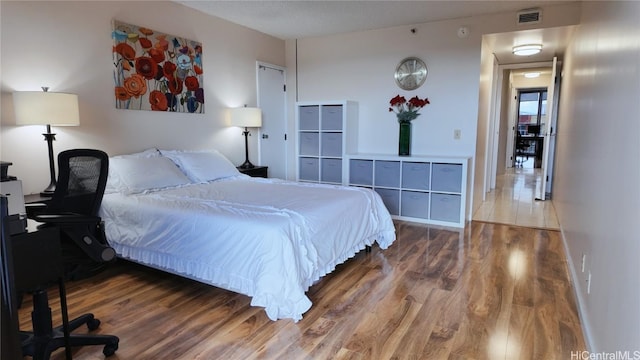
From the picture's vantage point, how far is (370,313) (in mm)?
2379

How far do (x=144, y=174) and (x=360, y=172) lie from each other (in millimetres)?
2624

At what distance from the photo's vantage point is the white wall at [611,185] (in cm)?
136

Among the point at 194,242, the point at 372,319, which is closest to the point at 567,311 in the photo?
the point at 372,319

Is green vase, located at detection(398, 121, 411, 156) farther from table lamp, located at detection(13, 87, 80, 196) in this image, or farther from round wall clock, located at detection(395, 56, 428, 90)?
table lamp, located at detection(13, 87, 80, 196)

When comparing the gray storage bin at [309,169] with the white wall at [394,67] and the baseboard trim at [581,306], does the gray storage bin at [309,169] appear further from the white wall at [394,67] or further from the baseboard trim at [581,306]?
the baseboard trim at [581,306]

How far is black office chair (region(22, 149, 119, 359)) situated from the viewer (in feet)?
6.03

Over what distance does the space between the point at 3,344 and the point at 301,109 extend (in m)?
4.52

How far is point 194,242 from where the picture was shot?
2502 mm

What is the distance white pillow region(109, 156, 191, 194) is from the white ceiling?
1779 millimetres

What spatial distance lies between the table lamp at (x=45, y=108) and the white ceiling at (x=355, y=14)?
5.90ft

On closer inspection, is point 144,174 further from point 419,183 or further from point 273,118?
point 419,183

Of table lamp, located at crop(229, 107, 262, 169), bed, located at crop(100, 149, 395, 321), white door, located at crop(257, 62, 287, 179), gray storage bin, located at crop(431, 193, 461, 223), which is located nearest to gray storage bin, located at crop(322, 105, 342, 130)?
white door, located at crop(257, 62, 287, 179)

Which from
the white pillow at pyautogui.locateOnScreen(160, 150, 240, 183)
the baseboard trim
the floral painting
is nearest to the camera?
the baseboard trim

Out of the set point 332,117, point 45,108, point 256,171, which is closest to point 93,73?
point 45,108
